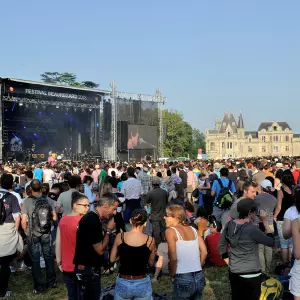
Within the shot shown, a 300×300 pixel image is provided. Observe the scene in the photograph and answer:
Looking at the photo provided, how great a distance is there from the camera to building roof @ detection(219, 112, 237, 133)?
12006 centimetres

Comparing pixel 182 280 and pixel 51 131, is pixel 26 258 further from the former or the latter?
pixel 51 131

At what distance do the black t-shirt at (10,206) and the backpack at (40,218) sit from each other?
0.26 meters

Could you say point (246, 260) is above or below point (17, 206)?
below

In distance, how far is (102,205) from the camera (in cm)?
439

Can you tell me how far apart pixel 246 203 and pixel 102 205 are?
144 centimetres

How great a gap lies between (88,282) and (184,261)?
0.94 m

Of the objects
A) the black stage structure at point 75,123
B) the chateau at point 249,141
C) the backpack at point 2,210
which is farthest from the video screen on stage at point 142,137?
the chateau at point 249,141

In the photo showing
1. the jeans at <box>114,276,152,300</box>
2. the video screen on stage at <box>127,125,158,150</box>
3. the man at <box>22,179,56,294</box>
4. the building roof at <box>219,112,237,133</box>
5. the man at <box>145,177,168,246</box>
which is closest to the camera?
the jeans at <box>114,276,152,300</box>

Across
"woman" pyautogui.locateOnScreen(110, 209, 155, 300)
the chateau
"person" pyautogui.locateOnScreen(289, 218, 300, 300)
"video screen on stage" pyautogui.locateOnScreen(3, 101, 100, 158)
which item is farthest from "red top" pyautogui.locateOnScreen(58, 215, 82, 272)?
the chateau

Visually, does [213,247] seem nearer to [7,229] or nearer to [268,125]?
[7,229]

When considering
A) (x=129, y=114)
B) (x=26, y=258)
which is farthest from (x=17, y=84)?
(x=26, y=258)

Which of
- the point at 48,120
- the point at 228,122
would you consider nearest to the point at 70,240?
the point at 48,120

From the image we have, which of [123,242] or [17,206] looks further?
[17,206]

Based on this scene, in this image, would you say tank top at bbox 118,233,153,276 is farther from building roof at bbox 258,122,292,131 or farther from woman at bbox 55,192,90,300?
building roof at bbox 258,122,292,131
